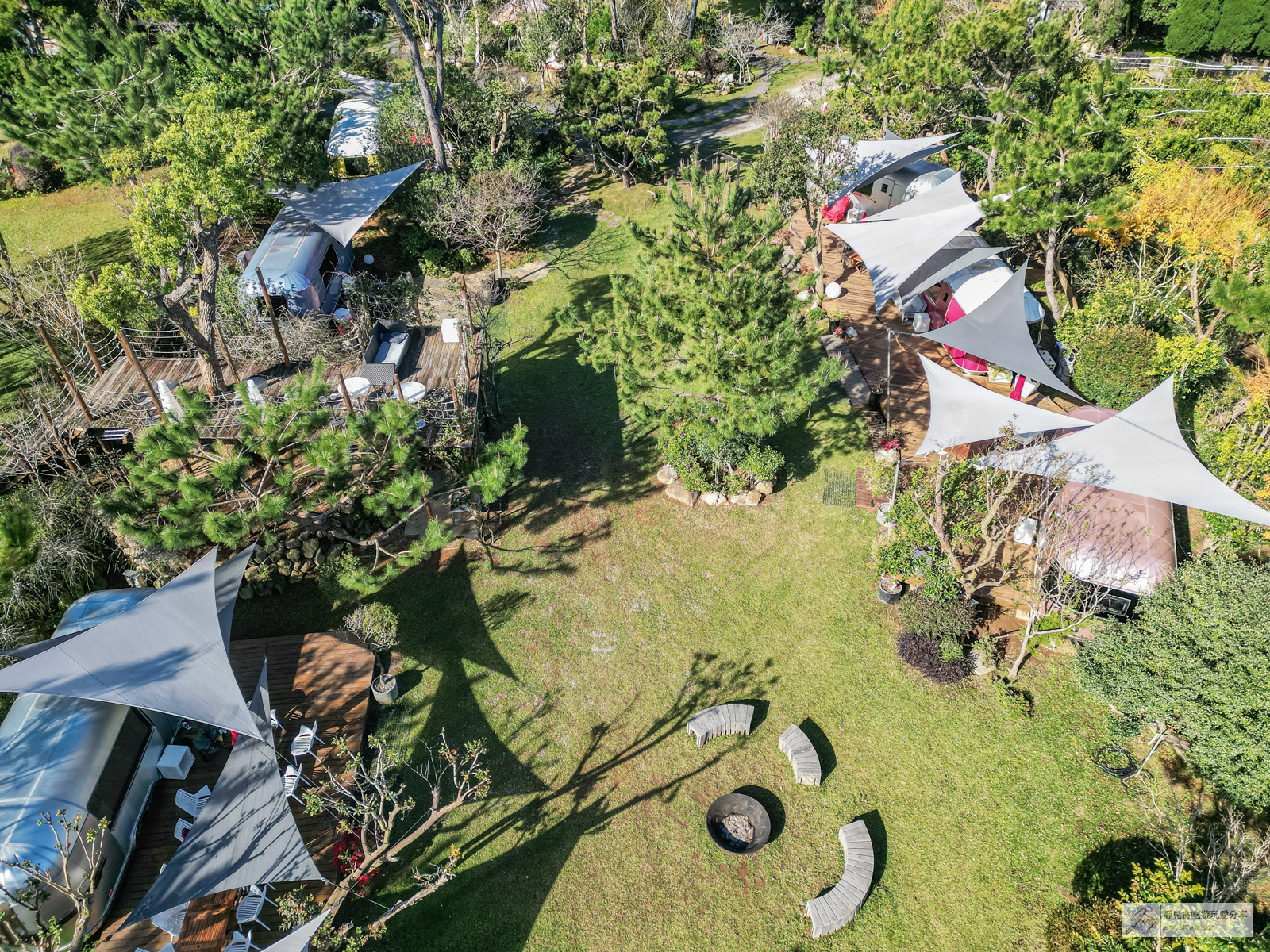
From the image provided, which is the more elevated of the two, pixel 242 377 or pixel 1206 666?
pixel 242 377

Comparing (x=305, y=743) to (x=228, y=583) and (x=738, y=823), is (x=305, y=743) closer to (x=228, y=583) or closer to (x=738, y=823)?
(x=228, y=583)

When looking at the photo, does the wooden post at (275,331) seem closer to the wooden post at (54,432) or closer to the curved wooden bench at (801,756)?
the wooden post at (54,432)

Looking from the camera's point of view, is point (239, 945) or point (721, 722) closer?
point (239, 945)

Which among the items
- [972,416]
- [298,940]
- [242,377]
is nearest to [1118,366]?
[972,416]

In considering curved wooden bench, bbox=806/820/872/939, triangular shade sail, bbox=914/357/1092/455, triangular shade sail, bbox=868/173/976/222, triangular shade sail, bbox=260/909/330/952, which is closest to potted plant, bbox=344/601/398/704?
triangular shade sail, bbox=260/909/330/952

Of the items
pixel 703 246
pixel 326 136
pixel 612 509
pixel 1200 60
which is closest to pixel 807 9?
pixel 1200 60

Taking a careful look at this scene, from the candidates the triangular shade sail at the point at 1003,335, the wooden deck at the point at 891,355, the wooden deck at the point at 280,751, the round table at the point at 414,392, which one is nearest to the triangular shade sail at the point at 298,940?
the wooden deck at the point at 280,751

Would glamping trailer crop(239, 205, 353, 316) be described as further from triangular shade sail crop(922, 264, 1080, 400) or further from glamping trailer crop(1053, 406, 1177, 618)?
glamping trailer crop(1053, 406, 1177, 618)
